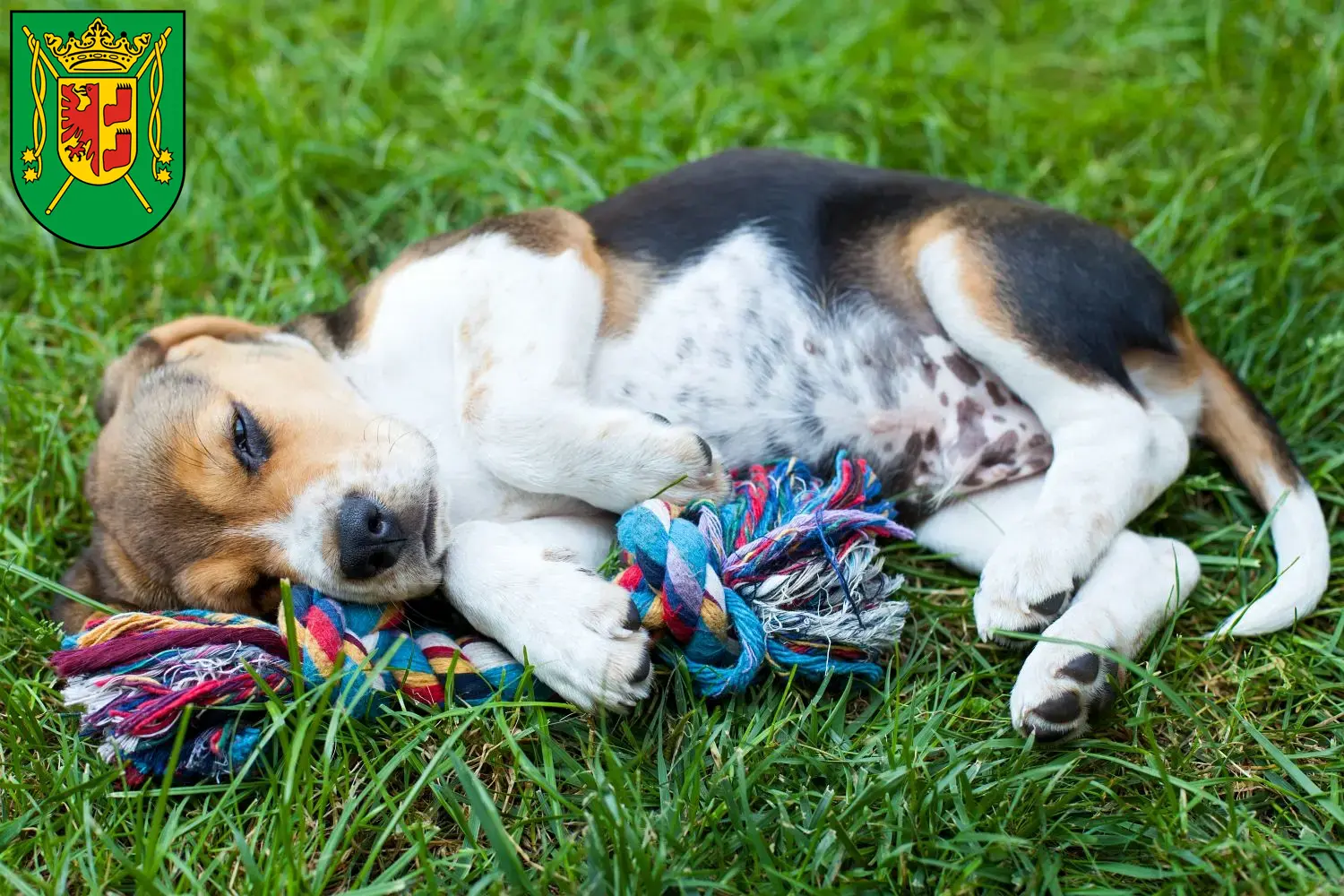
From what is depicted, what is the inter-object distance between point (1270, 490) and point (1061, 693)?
45.8 inches

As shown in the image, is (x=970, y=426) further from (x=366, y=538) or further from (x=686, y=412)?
→ (x=366, y=538)

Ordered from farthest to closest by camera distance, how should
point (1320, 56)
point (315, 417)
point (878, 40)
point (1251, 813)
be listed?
1. point (878, 40)
2. point (1320, 56)
3. point (315, 417)
4. point (1251, 813)

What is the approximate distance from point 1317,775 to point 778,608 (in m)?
1.36

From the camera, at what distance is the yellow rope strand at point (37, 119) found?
4398 mm

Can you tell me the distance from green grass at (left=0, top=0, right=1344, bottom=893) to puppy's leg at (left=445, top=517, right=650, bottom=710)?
5.3 inches

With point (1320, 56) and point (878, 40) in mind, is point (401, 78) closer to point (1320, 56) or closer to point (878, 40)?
point (878, 40)

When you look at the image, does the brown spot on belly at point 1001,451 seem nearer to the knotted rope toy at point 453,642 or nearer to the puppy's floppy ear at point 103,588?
the knotted rope toy at point 453,642

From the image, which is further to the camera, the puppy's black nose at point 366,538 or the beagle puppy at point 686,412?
the beagle puppy at point 686,412

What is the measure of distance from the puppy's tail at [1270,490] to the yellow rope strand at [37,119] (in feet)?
14.1

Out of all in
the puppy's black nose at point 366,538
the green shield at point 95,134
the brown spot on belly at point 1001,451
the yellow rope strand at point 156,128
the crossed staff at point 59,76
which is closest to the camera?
the puppy's black nose at point 366,538

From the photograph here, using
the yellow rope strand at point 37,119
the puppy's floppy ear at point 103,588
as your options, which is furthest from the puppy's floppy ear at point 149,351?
the yellow rope strand at point 37,119

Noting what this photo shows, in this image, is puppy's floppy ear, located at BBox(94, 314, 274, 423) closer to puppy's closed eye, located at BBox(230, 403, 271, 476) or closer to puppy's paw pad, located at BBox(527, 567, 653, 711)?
puppy's closed eye, located at BBox(230, 403, 271, 476)

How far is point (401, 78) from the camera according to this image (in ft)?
17.9

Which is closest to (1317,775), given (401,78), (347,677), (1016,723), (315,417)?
(1016,723)
